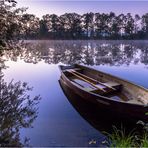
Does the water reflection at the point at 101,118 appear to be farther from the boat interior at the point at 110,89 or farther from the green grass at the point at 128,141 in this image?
the boat interior at the point at 110,89

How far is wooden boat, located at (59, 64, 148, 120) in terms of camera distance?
6.63 m

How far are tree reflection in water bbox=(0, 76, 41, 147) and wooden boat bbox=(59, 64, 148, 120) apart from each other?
1.53 metres

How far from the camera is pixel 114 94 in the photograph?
9.23 metres

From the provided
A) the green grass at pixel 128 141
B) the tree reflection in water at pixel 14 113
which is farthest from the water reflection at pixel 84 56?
the green grass at pixel 128 141

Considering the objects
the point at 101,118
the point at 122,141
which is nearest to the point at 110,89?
the point at 101,118

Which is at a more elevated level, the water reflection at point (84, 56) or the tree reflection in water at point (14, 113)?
the water reflection at point (84, 56)

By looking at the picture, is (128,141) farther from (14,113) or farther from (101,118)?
(14,113)

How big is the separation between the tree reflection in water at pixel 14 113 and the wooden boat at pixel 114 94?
→ 153 cm

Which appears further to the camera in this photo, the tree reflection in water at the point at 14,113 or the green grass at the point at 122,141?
the tree reflection in water at the point at 14,113

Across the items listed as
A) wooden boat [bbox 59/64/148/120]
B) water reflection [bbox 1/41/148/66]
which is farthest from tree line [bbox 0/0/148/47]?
wooden boat [bbox 59/64/148/120]

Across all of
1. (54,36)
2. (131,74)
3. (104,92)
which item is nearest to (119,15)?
(54,36)

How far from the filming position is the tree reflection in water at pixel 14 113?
615cm

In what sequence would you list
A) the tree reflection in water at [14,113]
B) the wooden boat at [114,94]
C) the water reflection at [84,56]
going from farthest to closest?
1. the water reflection at [84,56]
2. the wooden boat at [114,94]
3. the tree reflection in water at [14,113]

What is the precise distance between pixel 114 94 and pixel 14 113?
10.1 feet
